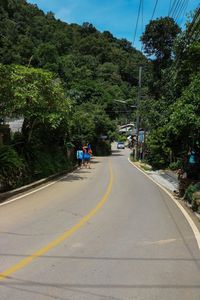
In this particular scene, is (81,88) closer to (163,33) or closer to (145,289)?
(163,33)

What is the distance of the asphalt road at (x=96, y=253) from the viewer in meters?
5.90

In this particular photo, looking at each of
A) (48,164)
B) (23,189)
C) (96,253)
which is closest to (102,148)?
(48,164)

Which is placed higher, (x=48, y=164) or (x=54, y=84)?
(x=54, y=84)

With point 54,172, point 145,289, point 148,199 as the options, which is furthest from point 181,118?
point 54,172

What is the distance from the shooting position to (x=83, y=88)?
7744 centimetres

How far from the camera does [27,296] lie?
5.58 meters

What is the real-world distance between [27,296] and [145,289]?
159 centimetres

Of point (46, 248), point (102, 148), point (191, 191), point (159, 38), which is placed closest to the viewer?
point (46, 248)

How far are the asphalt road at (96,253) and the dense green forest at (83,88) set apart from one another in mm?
4966

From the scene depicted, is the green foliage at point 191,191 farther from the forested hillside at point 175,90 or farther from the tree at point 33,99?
the tree at point 33,99

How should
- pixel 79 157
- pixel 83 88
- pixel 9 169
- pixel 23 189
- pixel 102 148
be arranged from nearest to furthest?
pixel 9 169 < pixel 23 189 < pixel 79 157 < pixel 83 88 < pixel 102 148

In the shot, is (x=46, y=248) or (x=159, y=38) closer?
(x=46, y=248)

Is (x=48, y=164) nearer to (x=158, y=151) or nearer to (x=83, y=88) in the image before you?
(x=158, y=151)

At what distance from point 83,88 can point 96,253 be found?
7067 centimetres
